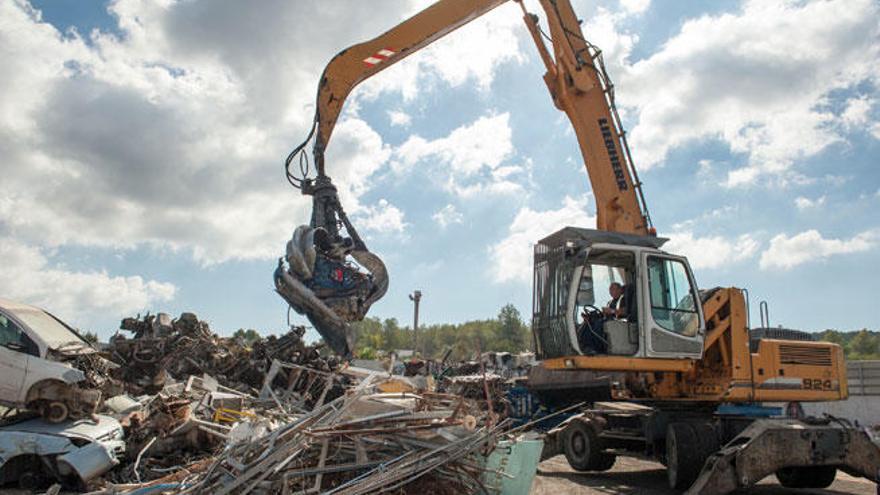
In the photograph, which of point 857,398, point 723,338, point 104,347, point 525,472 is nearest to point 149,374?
point 104,347

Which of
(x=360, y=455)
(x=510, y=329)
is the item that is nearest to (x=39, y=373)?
(x=360, y=455)

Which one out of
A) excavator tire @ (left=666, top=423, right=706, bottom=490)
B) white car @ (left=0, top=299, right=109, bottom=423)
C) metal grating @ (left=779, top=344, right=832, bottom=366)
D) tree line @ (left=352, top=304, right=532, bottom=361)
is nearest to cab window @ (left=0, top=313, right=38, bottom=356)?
white car @ (left=0, top=299, right=109, bottom=423)

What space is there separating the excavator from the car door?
6.29 m

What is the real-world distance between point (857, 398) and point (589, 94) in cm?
1476

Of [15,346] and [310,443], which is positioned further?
[15,346]

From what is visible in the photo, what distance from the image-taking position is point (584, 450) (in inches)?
403

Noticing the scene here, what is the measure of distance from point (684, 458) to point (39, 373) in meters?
7.76

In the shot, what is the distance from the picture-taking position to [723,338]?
8.77 metres

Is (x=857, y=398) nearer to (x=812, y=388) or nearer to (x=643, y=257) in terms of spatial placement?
(x=812, y=388)

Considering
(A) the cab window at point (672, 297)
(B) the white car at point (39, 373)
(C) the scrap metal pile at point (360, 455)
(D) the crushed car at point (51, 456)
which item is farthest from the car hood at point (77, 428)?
(A) the cab window at point (672, 297)

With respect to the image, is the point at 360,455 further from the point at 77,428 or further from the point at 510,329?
the point at 510,329

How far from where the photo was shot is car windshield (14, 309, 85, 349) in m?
8.50

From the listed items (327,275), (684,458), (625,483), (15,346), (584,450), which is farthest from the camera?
(327,275)

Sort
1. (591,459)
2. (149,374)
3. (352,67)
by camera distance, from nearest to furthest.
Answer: (591,459)
(352,67)
(149,374)
